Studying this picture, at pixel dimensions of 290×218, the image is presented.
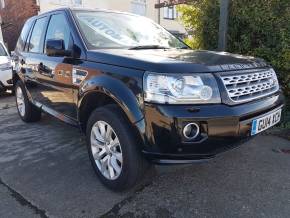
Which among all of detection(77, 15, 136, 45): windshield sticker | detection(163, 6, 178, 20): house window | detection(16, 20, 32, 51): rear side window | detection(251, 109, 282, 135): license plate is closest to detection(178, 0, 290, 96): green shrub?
detection(251, 109, 282, 135): license plate

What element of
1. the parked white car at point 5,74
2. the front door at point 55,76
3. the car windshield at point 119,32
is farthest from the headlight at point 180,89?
the parked white car at point 5,74

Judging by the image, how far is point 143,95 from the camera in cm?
247

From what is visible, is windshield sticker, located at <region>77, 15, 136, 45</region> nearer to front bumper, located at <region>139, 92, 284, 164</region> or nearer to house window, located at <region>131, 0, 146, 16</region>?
front bumper, located at <region>139, 92, 284, 164</region>

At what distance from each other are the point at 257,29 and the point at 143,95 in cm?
313

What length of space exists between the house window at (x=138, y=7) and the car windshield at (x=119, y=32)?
1713 centimetres

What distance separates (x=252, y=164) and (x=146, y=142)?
167cm

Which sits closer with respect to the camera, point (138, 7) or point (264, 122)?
point (264, 122)

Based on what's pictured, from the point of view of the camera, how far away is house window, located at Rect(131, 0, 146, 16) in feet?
67.1

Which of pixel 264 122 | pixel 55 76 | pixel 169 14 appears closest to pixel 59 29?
pixel 55 76

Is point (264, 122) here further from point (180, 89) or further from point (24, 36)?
point (24, 36)

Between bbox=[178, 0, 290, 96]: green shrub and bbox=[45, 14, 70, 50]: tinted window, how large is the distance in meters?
2.56

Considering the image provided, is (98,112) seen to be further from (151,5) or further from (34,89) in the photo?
(151,5)

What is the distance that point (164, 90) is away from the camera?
2.41 meters

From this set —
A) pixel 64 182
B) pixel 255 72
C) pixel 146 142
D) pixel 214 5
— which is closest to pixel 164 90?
pixel 146 142
